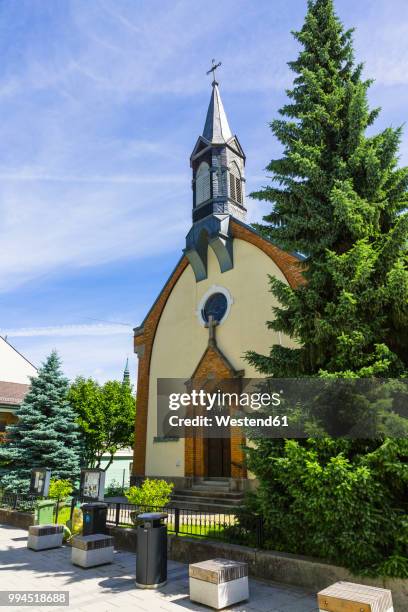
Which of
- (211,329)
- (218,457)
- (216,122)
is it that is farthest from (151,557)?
(216,122)

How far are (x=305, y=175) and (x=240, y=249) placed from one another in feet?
26.5

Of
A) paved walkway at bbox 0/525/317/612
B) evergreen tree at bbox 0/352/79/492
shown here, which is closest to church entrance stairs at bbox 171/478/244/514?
evergreen tree at bbox 0/352/79/492

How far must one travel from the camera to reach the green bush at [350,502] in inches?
223

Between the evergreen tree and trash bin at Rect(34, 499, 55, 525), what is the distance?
3.50 m

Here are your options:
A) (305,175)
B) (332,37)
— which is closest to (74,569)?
(305,175)

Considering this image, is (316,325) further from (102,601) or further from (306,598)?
(102,601)

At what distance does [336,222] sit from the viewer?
7832 millimetres

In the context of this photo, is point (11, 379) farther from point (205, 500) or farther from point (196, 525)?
point (196, 525)

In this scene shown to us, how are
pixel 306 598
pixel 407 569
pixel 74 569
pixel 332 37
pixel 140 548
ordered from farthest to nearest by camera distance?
pixel 332 37 → pixel 74 569 → pixel 140 548 → pixel 306 598 → pixel 407 569

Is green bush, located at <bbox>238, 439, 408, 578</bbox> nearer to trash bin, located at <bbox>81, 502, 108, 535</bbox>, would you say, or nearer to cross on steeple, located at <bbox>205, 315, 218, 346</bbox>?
trash bin, located at <bbox>81, 502, 108, 535</bbox>

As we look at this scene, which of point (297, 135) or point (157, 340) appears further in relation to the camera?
point (157, 340)

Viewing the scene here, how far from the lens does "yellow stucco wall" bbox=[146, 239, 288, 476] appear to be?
15.1m

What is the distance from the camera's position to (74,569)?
319 inches

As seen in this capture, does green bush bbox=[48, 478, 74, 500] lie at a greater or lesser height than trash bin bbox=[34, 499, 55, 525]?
greater
